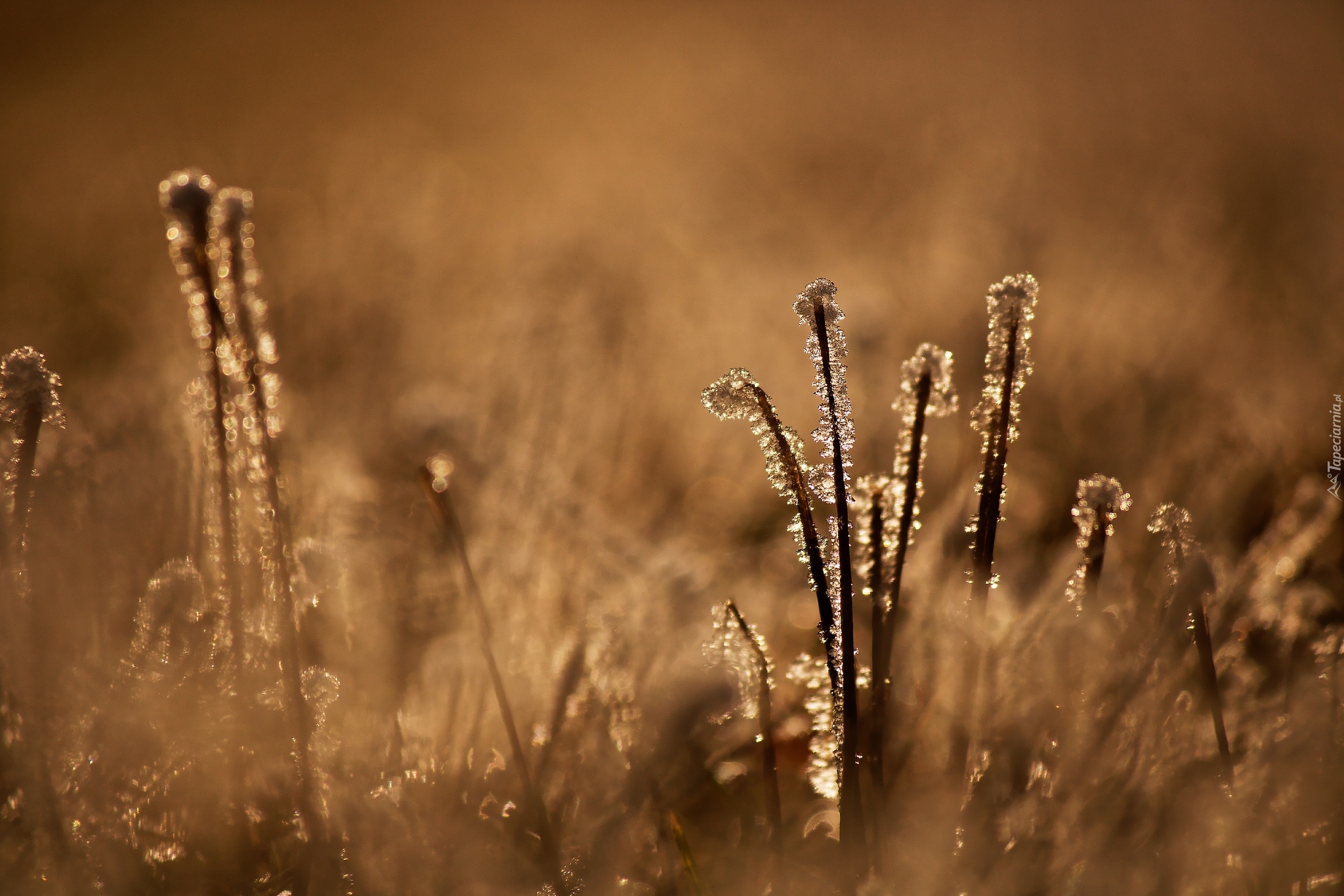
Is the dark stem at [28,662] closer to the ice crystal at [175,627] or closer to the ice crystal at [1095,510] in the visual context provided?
the ice crystal at [175,627]

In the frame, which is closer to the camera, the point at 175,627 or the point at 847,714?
the point at 847,714

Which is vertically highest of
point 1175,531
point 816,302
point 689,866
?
point 816,302

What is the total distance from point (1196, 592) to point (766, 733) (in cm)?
20

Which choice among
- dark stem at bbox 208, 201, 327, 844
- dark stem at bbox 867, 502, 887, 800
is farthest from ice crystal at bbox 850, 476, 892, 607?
dark stem at bbox 208, 201, 327, 844

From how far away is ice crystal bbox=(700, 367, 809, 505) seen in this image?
14.6 inches

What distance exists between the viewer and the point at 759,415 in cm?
38

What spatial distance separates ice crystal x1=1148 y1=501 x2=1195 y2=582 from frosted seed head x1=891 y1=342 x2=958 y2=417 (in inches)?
4.3

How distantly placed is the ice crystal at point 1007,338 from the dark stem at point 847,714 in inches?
3.3

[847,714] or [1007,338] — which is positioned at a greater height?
[1007,338]

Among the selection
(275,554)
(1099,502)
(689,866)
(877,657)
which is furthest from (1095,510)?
(275,554)

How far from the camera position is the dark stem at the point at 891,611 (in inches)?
15.1

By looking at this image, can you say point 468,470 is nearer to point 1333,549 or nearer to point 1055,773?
point 1055,773

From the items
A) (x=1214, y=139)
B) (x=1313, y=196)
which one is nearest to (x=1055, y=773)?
(x=1313, y=196)

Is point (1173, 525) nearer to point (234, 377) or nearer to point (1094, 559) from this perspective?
point (1094, 559)
